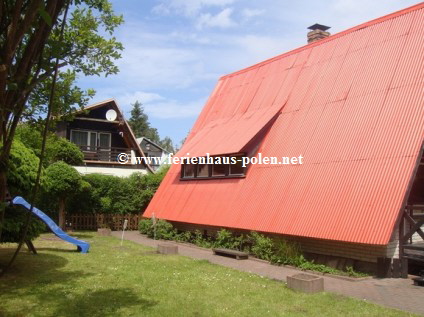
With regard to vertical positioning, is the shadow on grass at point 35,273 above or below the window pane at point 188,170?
below

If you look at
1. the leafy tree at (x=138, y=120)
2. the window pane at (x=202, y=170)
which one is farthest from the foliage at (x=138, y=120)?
the window pane at (x=202, y=170)

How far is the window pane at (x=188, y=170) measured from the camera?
1906 centimetres

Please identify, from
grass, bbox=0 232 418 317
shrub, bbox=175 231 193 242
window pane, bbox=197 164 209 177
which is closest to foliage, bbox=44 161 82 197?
shrub, bbox=175 231 193 242

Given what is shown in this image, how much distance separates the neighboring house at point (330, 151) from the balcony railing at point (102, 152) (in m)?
15.7

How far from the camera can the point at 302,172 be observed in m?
13.3

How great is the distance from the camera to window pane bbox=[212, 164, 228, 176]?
1703 centimetres

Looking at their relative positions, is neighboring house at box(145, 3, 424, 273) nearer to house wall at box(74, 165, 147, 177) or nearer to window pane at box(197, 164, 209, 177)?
window pane at box(197, 164, 209, 177)

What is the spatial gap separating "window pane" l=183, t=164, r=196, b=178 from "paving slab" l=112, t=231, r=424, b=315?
560cm

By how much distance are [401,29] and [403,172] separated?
5639 millimetres

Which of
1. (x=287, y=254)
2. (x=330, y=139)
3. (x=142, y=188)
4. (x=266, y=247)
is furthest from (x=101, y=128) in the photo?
(x=287, y=254)

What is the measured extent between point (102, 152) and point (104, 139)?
4.09 feet

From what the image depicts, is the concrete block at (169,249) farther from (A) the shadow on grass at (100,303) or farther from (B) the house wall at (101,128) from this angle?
(B) the house wall at (101,128)

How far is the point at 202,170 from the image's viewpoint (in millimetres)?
18344

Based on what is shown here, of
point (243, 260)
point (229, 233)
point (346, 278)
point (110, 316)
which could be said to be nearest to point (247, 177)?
point (229, 233)
